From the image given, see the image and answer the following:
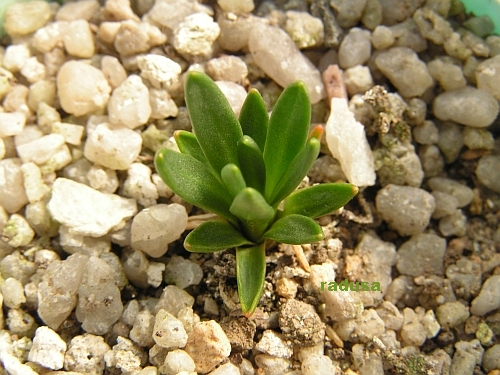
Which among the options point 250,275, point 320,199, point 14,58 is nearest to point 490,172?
point 320,199

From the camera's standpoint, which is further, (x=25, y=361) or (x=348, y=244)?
Result: (x=348, y=244)

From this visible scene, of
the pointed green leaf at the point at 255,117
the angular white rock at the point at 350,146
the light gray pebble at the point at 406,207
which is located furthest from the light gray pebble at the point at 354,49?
the pointed green leaf at the point at 255,117

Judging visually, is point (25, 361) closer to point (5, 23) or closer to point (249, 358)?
point (249, 358)

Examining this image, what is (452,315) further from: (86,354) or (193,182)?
(86,354)

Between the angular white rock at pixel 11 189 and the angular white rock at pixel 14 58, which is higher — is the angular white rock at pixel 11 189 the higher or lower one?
the lower one

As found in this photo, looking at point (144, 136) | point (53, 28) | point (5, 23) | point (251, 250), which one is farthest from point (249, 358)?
point (5, 23)

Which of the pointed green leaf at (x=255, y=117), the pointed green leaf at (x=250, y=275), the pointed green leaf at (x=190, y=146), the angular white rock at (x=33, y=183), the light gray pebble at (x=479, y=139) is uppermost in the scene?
the pointed green leaf at (x=255, y=117)

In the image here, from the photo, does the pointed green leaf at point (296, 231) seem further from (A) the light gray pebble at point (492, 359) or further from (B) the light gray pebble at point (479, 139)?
(B) the light gray pebble at point (479, 139)
